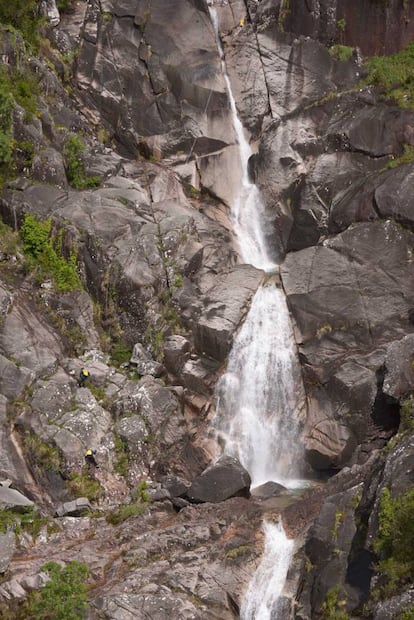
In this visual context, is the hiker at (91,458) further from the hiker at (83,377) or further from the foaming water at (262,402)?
the foaming water at (262,402)

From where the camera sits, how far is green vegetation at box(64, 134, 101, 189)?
112 ft

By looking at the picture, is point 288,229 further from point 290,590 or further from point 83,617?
point 83,617

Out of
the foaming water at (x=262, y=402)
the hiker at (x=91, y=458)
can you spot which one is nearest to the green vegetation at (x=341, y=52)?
the foaming water at (x=262, y=402)

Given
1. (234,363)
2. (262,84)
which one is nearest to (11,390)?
(234,363)

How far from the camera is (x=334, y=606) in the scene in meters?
20.0

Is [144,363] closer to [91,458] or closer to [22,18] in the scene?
[91,458]

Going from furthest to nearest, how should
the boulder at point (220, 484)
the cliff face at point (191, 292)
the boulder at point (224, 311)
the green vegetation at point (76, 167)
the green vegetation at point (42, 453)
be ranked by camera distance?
the green vegetation at point (76, 167) → the boulder at point (224, 311) → the green vegetation at point (42, 453) → the boulder at point (220, 484) → the cliff face at point (191, 292)

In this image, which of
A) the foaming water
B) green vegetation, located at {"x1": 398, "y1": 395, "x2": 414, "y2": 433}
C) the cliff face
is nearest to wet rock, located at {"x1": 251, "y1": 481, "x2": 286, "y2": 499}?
the cliff face

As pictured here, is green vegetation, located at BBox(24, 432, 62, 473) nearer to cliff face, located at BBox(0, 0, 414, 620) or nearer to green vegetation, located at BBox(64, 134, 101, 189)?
cliff face, located at BBox(0, 0, 414, 620)

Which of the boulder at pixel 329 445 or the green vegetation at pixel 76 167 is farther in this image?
the green vegetation at pixel 76 167

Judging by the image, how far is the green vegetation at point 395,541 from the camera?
18.4 meters

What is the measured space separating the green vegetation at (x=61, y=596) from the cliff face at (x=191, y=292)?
524 mm

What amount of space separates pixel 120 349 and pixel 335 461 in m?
8.62

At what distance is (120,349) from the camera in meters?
31.0
